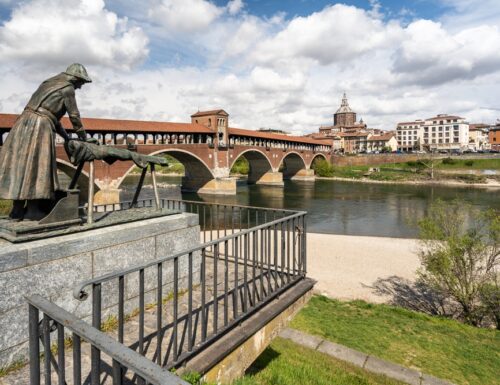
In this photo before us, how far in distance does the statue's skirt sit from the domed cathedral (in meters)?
167

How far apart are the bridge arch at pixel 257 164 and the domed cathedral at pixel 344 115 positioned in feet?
354

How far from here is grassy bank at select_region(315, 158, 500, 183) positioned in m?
67.1

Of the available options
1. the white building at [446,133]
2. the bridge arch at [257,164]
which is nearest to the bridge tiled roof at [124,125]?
the bridge arch at [257,164]

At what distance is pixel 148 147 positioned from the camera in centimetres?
3862

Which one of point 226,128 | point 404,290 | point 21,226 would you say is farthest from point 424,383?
point 226,128

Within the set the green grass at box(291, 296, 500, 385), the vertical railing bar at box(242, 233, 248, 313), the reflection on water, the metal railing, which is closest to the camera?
the metal railing

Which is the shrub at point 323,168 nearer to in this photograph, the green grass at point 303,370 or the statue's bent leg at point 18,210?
the green grass at point 303,370

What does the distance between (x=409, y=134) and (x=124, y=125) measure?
11117cm

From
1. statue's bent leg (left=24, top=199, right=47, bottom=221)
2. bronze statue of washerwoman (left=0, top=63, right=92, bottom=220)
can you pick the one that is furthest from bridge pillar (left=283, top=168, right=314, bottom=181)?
statue's bent leg (left=24, top=199, right=47, bottom=221)

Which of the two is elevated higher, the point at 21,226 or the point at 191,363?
the point at 21,226

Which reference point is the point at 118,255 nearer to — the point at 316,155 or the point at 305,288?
the point at 305,288

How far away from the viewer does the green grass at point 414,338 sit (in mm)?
6996

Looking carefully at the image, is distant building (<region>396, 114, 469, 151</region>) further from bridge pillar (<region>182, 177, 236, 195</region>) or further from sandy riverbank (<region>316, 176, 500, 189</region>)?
bridge pillar (<region>182, 177, 236, 195</region>)

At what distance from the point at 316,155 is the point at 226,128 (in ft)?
104
